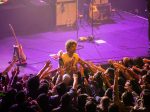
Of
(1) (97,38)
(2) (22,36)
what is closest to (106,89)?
(1) (97,38)

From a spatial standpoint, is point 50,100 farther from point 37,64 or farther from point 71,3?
point 71,3

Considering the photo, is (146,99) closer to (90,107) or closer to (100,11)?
(90,107)

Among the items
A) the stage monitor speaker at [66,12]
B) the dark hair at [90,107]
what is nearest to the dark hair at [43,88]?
the dark hair at [90,107]

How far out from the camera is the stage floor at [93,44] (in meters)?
10.8

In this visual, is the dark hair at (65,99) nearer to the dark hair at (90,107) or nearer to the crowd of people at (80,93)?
the crowd of people at (80,93)

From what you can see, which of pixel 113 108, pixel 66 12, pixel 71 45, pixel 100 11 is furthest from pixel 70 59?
pixel 100 11

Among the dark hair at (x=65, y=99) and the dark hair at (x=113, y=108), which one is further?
the dark hair at (x=65, y=99)

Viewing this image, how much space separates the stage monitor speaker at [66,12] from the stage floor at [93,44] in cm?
41

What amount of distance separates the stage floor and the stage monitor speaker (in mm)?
407

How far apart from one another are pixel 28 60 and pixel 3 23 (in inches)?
132

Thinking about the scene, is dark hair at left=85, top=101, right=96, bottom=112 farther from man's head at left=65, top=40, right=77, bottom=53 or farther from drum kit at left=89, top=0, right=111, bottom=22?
drum kit at left=89, top=0, right=111, bottom=22

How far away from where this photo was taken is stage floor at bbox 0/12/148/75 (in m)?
10.8

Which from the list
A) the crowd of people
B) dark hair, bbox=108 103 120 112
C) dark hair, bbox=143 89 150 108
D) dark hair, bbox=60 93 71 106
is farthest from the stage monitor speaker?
dark hair, bbox=108 103 120 112

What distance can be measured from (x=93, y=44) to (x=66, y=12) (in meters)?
2.72
